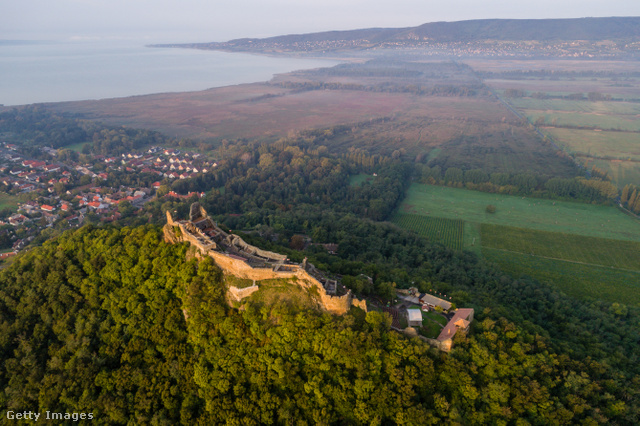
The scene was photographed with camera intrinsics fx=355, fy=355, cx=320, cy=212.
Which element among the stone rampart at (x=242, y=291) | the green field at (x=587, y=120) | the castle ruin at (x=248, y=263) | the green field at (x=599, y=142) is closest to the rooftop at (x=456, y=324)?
the castle ruin at (x=248, y=263)

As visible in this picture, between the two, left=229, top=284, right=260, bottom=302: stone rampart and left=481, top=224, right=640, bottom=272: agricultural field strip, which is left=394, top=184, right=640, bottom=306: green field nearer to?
left=481, top=224, right=640, bottom=272: agricultural field strip

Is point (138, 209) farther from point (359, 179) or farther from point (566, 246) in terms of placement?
point (566, 246)

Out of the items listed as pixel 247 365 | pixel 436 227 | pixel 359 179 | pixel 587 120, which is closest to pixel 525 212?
pixel 436 227

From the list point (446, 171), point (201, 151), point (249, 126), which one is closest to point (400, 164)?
point (446, 171)

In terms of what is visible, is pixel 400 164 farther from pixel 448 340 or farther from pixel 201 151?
pixel 448 340

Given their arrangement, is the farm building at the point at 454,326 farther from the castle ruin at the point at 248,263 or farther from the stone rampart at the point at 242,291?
the stone rampart at the point at 242,291

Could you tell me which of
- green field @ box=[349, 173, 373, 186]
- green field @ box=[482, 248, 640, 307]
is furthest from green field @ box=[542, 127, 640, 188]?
green field @ box=[349, 173, 373, 186]
